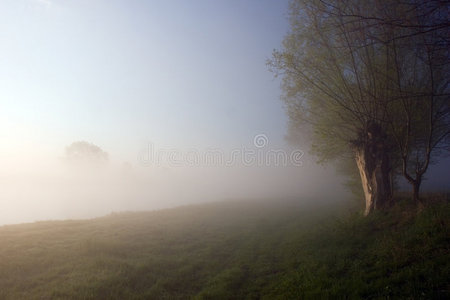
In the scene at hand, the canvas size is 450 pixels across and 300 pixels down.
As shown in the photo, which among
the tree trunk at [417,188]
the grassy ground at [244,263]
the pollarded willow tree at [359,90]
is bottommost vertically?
the grassy ground at [244,263]

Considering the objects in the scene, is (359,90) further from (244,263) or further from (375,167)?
(244,263)

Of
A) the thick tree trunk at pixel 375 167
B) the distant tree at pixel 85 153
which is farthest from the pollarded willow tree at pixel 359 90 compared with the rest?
the distant tree at pixel 85 153

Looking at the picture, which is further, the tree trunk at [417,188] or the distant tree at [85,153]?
the distant tree at [85,153]

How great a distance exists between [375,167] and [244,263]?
12.7 metres

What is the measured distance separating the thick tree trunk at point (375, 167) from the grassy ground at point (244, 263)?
196cm

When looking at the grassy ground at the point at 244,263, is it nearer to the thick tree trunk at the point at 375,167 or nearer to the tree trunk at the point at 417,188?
the tree trunk at the point at 417,188

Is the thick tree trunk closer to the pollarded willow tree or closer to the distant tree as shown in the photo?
the pollarded willow tree

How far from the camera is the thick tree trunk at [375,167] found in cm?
1720

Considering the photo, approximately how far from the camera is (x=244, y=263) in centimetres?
1428

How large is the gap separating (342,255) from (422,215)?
511cm

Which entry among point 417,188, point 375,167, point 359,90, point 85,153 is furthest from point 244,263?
point 85,153

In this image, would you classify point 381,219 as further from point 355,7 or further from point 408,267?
point 355,7

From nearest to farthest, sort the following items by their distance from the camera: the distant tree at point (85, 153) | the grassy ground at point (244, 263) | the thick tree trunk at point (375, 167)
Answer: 1. the grassy ground at point (244, 263)
2. the thick tree trunk at point (375, 167)
3. the distant tree at point (85, 153)

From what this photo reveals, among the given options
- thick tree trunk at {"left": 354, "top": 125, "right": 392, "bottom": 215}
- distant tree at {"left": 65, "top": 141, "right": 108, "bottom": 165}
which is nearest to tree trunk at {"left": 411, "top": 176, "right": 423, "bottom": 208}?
thick tree trunk at {"left": 354, "top": 125, "right": 392, "bottom": 215}
